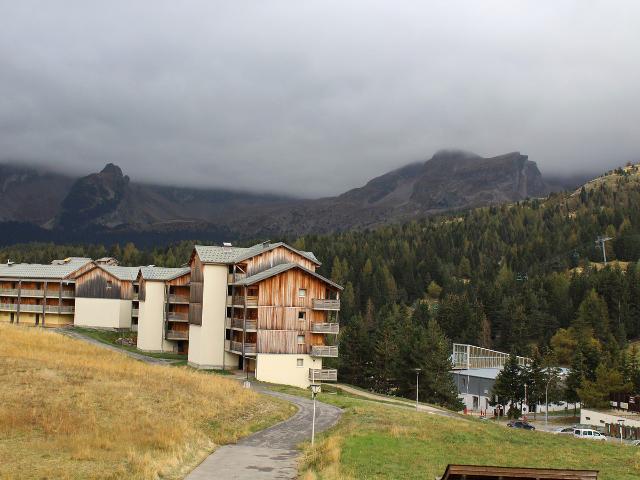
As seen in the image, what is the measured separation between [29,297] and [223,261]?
2421 inches

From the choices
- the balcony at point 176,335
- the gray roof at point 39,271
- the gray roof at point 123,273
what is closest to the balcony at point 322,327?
the balcony at point 176,335

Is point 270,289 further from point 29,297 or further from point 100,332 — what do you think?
point 29,297

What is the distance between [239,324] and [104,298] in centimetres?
5297

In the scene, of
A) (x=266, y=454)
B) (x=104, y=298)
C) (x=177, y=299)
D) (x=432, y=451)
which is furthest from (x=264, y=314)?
(x=104, y=298)

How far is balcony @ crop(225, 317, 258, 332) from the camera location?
252ft

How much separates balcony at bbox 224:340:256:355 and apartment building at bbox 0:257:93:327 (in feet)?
173

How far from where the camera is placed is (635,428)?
69.9 meters

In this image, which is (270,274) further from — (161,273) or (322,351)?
(161,273)

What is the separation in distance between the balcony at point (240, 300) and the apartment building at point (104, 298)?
44.7 m

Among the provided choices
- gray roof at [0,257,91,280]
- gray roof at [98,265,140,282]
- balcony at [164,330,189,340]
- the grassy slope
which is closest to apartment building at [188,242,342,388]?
balcony at [164,330,189,340]

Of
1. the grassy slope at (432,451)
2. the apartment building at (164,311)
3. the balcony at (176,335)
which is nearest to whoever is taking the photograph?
the grassy slope at (432,451)

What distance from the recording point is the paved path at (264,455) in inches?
1099

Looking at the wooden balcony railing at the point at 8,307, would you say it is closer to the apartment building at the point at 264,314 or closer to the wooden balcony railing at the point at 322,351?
the apartment building at the point at 264,314

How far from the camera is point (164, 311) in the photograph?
10125cm
